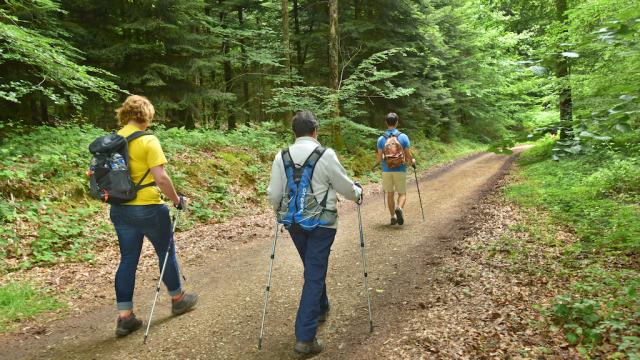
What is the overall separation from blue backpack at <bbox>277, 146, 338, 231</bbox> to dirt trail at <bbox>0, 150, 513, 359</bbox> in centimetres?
136

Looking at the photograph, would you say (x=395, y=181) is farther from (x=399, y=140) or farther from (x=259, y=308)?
(x=259, y=308)

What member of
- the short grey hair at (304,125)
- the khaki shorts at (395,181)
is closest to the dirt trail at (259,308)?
the khaki shorts at (395,181)

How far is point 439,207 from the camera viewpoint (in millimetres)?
10172

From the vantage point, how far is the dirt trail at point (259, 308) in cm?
414

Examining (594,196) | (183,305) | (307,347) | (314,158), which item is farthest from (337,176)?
(594,196)

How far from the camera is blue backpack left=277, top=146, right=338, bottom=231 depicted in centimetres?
395

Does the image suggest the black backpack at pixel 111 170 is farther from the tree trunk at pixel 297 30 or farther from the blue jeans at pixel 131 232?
the tree trunk at pixel 297 30

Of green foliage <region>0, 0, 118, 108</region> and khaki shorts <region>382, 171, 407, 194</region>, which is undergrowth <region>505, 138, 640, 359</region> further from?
A: green foliage <region>0, 0, 118, 108</region>

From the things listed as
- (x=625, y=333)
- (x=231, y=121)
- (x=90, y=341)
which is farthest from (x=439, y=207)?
(x=231, y=121)

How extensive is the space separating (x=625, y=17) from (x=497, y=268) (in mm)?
3818

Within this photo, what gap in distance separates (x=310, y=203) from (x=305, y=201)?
0.06 meters

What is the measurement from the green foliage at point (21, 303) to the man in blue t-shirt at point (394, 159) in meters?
6.34

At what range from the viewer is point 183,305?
16.3 ft

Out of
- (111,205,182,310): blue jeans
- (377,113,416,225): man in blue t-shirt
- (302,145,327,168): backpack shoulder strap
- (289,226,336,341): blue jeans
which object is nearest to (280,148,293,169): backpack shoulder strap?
(302,145,327,168): backpack shoulder strap
